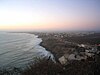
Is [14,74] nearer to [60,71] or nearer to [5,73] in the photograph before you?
[5,73]

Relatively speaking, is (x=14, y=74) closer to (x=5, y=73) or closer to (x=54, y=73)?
(x=5, y=73)

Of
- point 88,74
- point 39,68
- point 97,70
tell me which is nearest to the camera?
point 88,74

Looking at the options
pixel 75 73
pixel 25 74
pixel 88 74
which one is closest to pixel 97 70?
pixel 88 74

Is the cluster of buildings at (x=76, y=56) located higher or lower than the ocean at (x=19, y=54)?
higher

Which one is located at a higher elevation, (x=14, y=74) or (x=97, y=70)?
(x=97, y=70)

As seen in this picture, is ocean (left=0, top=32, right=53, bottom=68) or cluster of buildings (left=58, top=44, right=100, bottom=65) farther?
ocean (left=0, top=32, right=53, bottom=68)

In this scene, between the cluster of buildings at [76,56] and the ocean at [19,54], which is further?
the ocean at [19,54]

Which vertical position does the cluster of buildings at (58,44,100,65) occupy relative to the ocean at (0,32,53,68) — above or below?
above

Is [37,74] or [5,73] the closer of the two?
[37,74]

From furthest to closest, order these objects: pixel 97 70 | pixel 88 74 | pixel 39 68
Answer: pixel 39 68 → pixel 97 70 → pixel 88 74

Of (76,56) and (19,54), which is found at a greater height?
(76,56)

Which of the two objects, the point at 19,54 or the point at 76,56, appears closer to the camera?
the point at 76,56
